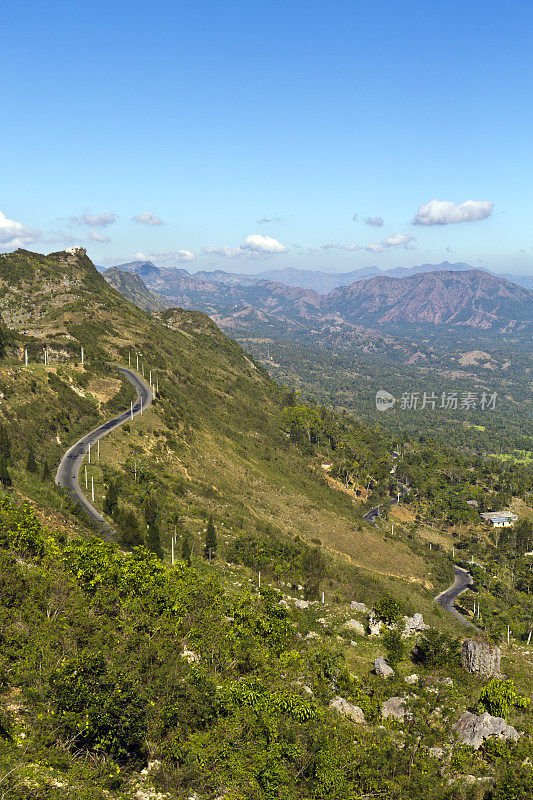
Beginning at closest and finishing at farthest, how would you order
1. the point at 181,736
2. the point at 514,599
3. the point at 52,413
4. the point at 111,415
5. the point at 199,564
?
1. the point at 181,736
2. the point at 199,564
3. the point at 52,413
4. the point at 111,415
5. the point at 514,599

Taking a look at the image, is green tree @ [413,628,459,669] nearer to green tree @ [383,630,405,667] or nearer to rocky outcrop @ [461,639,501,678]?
rocky outcrop @ [461,639,501,678]

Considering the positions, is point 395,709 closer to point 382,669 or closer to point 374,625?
point 382,669

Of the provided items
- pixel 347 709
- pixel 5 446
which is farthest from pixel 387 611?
pixel 5 446

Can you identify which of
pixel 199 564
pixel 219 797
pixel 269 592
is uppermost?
pixel 219 797

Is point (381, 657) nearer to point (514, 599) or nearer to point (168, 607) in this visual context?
point (168, 607)

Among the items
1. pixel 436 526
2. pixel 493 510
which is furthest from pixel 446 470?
pixel 436 526

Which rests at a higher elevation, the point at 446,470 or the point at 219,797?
the point at 219,797

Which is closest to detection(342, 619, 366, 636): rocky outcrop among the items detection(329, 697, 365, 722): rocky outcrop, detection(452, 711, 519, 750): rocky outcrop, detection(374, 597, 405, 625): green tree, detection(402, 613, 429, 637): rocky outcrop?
detection(374, 597, 405, 625): green tree

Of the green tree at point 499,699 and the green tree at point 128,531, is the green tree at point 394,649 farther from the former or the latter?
the green tree at point 128,531

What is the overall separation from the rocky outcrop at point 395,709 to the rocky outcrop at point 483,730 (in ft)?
10.4

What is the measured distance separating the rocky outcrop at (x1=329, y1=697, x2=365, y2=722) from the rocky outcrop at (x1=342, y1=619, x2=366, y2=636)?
1531 cm

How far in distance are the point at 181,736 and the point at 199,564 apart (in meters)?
34.1

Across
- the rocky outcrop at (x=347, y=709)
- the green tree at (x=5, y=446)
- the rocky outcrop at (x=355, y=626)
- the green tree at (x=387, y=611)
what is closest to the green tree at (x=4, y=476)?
the green tree at (x=5, y=446)

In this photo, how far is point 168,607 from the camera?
29.0 metres
